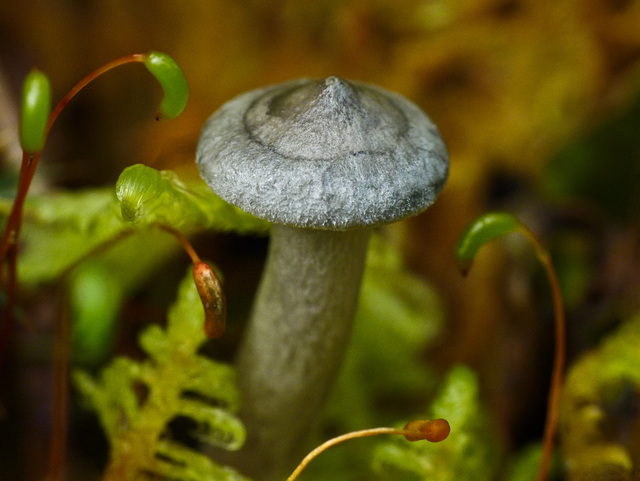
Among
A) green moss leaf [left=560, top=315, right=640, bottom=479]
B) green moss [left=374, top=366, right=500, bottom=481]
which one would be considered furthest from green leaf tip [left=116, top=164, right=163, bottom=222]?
green moss leaf [left=560, top=315, right=640, bottom=479]

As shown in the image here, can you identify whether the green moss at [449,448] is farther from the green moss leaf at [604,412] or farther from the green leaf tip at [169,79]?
the green leaf tip at [169,79]

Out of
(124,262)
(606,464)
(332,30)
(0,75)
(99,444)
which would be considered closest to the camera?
(606,464)

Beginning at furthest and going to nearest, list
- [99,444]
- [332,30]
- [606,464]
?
[332,30], [99,444], [606,464]

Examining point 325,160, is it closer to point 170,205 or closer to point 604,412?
point 170,205

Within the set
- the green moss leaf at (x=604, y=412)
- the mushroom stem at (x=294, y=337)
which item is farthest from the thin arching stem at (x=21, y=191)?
the green moss leaf at (x=604, y=412)

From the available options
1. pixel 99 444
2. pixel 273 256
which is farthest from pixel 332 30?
pixel 99 444

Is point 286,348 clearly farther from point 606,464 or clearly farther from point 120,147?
point 120,147

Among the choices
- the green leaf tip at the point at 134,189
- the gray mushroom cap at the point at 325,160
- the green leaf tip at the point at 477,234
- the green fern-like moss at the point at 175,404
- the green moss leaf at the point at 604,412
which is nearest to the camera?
the gray mushroom cap at the point at 325,160
